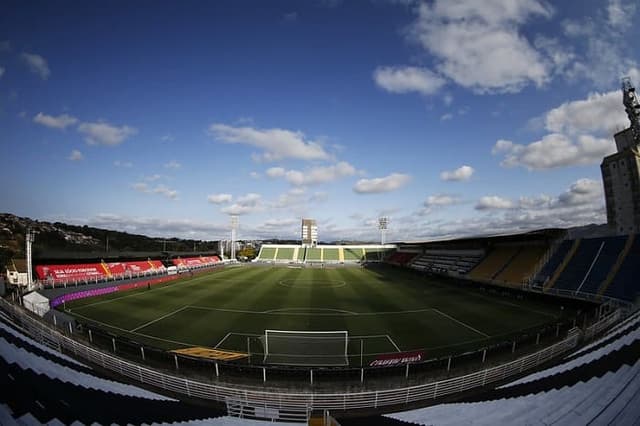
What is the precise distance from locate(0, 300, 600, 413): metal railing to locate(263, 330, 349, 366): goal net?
8.76ft

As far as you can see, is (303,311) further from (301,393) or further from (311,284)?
(311,284)

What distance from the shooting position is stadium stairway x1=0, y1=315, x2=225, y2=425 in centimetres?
467

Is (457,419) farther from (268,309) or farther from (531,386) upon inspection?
(268,309)

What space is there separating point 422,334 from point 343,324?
5214 mm

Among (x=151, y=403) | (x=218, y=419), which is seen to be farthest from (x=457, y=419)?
(x=151, y=403)

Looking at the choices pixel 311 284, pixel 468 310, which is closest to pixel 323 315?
pixel 468 310

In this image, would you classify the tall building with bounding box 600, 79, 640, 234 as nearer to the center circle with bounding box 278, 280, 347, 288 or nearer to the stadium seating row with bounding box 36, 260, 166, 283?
the center circle with bounding box 278, 280, 347, 288

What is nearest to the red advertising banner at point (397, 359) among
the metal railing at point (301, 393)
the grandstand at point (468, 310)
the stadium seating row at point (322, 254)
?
the grandstand at point (468, 310)

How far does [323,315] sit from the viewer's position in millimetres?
21594

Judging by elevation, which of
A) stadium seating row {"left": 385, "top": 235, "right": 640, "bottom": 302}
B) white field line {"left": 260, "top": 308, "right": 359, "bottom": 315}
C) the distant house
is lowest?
white field line {"left": 260, "top": 308, "right": 359, "bottom": 315}

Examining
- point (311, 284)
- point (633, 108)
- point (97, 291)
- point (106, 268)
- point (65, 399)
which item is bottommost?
point (311, 284)

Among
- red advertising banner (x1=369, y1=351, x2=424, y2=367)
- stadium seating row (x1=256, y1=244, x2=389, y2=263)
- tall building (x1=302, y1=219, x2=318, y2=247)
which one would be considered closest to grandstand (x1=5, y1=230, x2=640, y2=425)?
red advertising banner (x1=369, y1=351, x2=424, y2=367)

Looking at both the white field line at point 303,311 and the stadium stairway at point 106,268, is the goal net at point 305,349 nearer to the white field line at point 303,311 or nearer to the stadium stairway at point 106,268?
the white field line at point 303,311

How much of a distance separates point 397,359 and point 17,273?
41.0 metres
